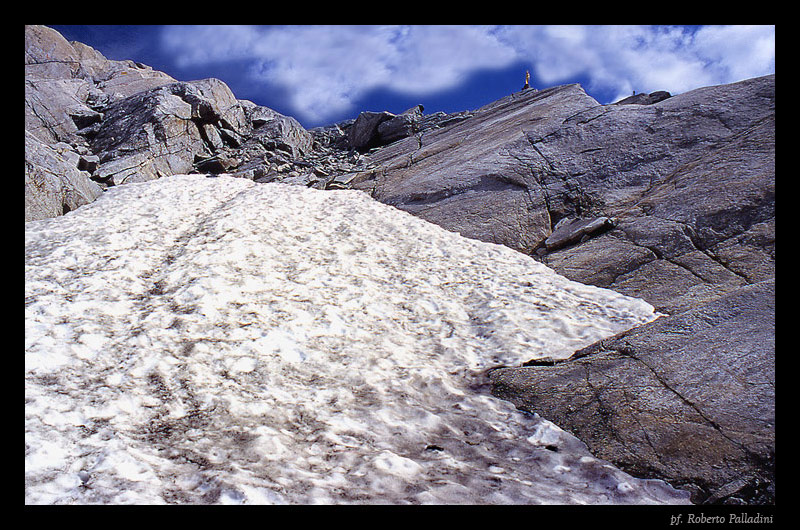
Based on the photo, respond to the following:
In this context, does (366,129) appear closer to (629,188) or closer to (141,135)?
(141,135)

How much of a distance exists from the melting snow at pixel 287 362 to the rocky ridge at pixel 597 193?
671mm

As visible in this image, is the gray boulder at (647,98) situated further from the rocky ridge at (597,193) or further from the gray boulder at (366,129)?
the gray boulder at (366,129)

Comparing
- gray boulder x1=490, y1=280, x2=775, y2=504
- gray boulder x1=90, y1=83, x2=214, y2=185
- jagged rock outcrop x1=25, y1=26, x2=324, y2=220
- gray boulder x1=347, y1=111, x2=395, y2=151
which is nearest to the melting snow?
gray boulder x1=490, y1=280, x2=775, y2=504

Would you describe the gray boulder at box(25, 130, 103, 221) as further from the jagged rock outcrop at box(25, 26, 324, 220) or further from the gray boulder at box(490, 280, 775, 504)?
the gray boulder at box(490, 280, 775, 504)

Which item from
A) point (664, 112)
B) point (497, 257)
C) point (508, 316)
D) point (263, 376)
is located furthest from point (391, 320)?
point (664, 112)

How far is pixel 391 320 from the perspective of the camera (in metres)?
8.56

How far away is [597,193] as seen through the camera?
1448cm

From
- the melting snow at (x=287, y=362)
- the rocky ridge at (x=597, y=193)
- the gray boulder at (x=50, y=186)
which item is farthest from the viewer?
the gray boulder at (x=50, y=186)

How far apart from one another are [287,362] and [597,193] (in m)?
11.9

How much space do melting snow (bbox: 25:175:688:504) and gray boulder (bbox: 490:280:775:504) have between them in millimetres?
315

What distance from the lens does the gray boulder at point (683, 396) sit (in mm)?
4105

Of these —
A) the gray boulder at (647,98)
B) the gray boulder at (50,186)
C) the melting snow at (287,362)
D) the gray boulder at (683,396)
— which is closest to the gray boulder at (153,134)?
the gray boulder at (50,186)
